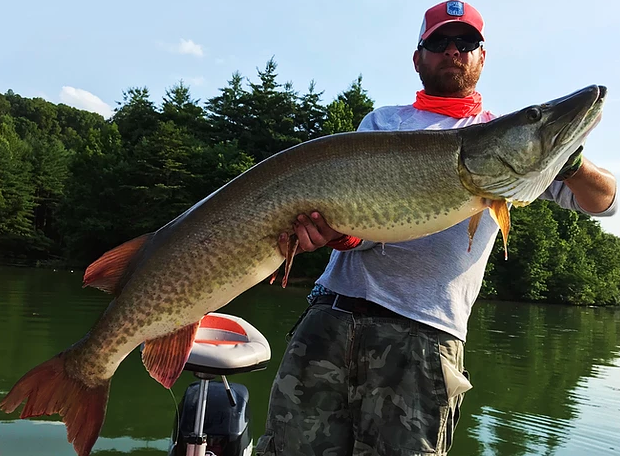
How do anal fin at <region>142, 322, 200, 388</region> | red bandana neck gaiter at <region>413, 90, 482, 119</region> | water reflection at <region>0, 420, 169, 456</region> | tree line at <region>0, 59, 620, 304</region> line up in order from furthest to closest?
tree line at <region>0, 59, 620, 304</region>, water reflection at <region>0, 420, 169, 456</region>, red bandana neck gaiter at <region>413, 90, 482, 119</region>, anal fin at <region>142, 322, 200, 388</region>

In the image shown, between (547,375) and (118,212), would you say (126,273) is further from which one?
(118,212)

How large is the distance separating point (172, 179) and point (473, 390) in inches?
1044

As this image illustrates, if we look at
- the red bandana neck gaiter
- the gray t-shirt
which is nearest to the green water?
the gray t-shirt

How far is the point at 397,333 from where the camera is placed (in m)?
2.23

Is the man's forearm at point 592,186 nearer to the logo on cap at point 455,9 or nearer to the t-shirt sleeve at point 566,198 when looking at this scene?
the t-shirt sleeve at point 566,198

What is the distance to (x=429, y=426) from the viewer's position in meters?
2.12

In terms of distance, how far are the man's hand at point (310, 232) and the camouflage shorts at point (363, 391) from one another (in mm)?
457

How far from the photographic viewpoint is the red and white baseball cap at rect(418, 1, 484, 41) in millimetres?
2445

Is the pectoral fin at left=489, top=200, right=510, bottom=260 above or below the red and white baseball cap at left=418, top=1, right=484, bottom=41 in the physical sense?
below

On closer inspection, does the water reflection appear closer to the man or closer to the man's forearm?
the man

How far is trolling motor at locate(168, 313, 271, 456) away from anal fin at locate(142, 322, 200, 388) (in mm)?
625

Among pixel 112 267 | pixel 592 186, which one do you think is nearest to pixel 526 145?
pixel 592 186

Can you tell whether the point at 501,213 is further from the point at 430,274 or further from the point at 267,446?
the point at 267,446

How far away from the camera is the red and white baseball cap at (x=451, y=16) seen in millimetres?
2445
